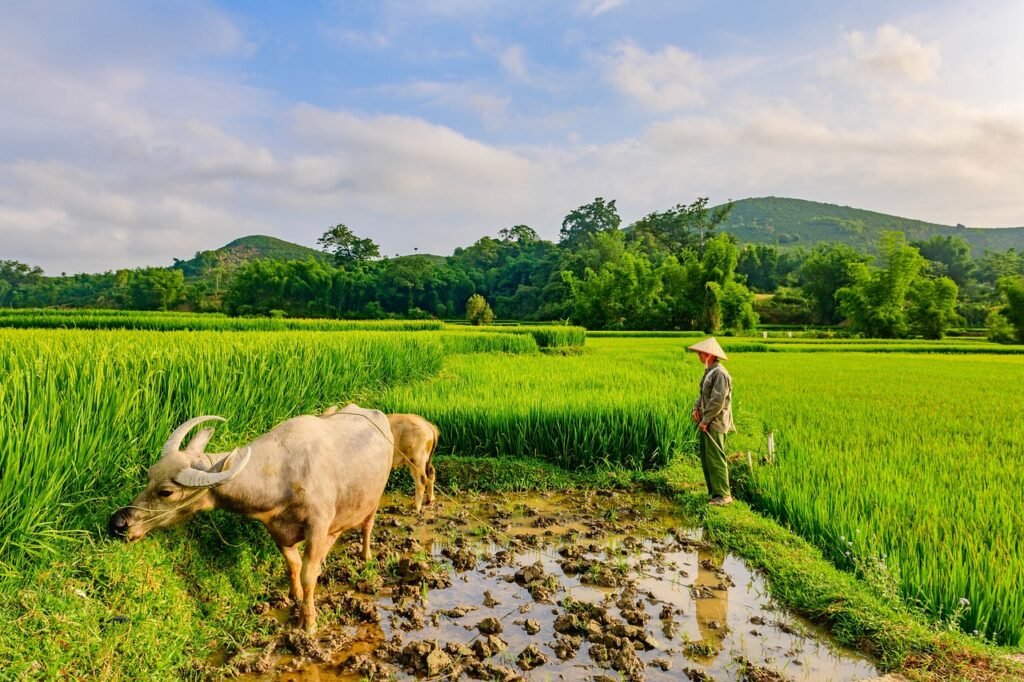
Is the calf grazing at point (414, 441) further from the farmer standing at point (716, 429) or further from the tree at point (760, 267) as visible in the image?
the tree at point (760, 267)

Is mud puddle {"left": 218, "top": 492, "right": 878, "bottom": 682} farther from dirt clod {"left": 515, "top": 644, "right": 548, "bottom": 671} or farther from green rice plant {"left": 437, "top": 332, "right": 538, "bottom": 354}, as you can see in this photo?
green rice plant {"left": 437, "top": 332, "right": 538, "bottom": 354}

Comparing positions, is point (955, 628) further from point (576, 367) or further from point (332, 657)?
point (576, 367)

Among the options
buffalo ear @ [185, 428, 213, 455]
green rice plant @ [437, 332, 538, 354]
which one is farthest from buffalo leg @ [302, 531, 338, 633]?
green rice plant @ [437, 332, 538, 354]

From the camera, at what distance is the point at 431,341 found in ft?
42.5

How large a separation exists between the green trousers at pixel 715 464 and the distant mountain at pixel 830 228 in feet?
466

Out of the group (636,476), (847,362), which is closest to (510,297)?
(847,362)

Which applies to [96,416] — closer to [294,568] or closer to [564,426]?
[294,568]

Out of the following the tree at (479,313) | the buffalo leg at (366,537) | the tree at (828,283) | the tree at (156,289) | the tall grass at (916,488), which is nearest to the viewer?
the tall grass at (916,488)

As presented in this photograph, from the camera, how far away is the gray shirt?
5.11 m

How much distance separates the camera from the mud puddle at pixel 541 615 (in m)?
2.75

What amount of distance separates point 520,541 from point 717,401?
214 cm

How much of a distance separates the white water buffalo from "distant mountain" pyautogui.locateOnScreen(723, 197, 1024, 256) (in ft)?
474

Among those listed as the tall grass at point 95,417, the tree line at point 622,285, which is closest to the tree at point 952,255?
the tree line at point 622,285

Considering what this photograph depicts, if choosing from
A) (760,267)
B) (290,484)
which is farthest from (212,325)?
(760,267)
